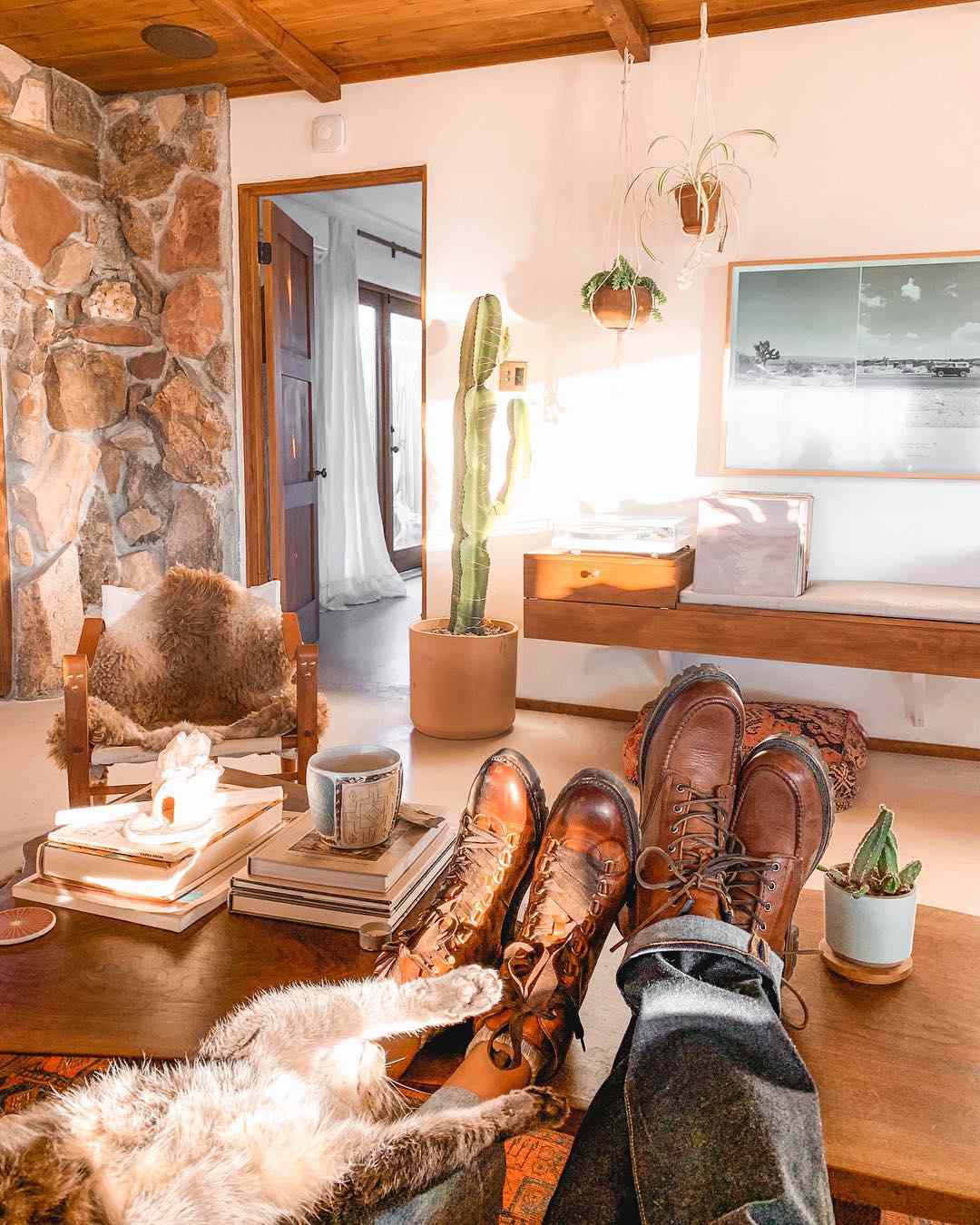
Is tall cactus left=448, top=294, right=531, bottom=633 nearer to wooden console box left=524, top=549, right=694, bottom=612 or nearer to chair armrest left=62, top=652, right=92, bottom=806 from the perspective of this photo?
wooden console box left=524, top=549, right=694, bottom=612

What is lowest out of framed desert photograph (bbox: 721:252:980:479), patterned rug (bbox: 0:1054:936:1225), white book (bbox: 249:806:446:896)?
patterned rug (bbox: 0:1054:936:1225)

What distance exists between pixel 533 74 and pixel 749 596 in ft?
6.60

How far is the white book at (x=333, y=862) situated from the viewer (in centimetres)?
128

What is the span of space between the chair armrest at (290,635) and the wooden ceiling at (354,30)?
1943 millimetres

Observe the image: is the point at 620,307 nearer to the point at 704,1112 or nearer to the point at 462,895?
the point at 462,895

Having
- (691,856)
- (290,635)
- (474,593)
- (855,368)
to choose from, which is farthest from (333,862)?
(855,368)

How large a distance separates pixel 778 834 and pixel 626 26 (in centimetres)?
283

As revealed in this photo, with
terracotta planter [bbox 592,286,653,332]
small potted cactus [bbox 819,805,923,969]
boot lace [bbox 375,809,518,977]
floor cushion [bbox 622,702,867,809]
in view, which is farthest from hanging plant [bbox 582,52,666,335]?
small potted cactus [bbox 819,805,923,969]

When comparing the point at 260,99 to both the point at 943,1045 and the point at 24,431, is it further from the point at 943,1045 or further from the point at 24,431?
the point at 943,1045

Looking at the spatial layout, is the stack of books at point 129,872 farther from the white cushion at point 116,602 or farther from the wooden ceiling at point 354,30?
the wooden ceiling at point 354,30

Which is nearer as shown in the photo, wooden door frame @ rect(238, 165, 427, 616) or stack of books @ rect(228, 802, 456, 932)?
stack of books @ rect(228, 802, 456, 932)

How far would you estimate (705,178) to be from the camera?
10.4 ft

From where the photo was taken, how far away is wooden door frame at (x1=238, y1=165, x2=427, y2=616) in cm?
393

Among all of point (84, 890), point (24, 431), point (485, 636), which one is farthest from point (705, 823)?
point (24, 431)
